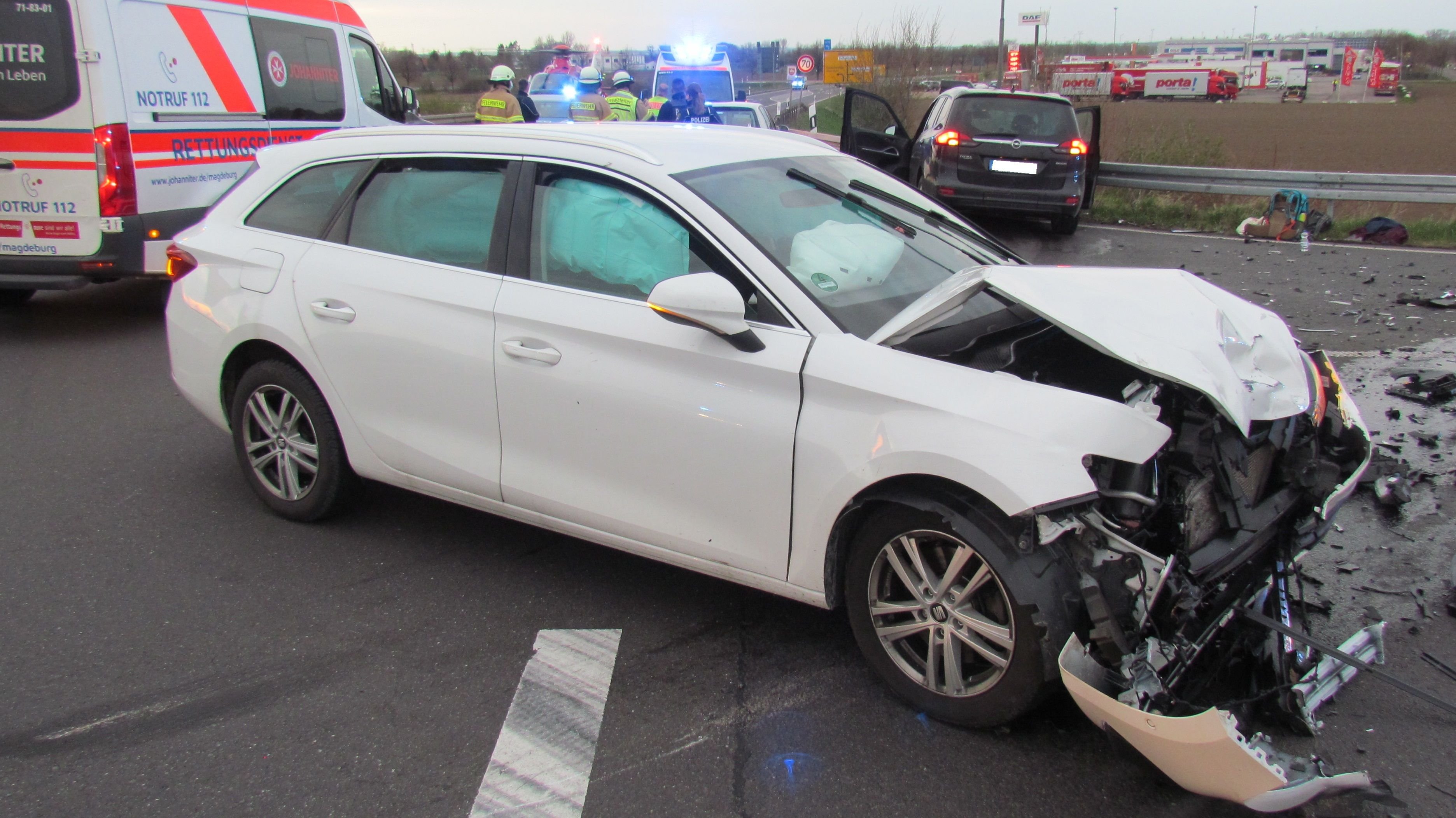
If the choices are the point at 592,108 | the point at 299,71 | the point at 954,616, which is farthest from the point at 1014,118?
the point at 954,616

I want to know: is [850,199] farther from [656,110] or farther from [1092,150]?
[656,110]

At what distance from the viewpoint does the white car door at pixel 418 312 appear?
12.1ft

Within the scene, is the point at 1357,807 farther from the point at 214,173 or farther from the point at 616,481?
the point at 214,173

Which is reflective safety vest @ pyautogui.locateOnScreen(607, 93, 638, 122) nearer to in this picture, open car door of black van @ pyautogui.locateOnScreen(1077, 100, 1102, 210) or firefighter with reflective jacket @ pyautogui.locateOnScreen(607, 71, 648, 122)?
firefighter with reflective jacket @ pyautogui.locateOnScreen(607, 71, 648, 122)

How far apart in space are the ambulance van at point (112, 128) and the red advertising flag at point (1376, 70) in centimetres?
10129

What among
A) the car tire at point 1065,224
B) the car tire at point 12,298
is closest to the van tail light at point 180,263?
the car tire at point 12,298

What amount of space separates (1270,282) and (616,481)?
781 centimetres

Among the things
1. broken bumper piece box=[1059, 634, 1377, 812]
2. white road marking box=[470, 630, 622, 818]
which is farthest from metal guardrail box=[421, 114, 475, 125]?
broken bumper piece box=[1059, 634, 1377, 812]

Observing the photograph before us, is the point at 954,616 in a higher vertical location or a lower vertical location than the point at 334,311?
lower

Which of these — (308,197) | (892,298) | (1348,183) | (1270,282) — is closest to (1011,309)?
(892,298)

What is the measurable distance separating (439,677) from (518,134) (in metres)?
1.98

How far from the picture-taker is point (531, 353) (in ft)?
11.5

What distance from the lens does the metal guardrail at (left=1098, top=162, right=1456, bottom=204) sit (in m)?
11.4

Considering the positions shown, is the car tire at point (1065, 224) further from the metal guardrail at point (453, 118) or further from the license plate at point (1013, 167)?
the metal guardrail at point (453, 118)
